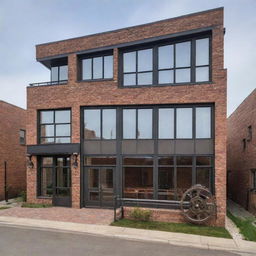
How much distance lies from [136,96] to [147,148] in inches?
113

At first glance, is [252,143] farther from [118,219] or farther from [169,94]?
[118,219]

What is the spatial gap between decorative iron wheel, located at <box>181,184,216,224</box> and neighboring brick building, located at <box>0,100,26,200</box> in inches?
500

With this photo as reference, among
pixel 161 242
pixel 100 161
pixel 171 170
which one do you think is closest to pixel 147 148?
pixel 171 170

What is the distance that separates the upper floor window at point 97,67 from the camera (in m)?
13.0

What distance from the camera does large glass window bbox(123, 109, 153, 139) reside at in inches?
476

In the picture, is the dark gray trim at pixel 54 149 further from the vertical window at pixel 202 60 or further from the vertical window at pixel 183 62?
the vertical window at pixel 202 60

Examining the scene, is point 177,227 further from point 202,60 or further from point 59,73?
point 59,73

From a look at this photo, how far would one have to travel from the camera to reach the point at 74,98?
1297 cm

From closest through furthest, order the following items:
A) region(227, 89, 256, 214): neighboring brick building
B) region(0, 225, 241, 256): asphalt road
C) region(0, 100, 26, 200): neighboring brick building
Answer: region(0, 225, 241, 256): asphalt road → region(227, 89, 256, 214): neighboring brick building → region(0, 100, 26, 200): neighboring brick building

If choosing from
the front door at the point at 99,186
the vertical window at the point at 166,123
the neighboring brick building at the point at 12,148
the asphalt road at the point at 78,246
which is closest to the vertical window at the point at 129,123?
the vertical window at the point at 166,123

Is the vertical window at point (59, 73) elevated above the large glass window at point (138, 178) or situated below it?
above

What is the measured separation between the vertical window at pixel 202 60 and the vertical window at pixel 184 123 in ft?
5.76

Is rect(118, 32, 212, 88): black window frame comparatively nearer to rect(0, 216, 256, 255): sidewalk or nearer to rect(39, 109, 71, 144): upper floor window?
rect(39, 109, 71, 144): upper floor window

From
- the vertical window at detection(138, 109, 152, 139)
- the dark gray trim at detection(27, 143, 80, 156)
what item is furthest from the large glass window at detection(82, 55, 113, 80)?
the dark gray trim at detection(27, 143, 80, 156)
